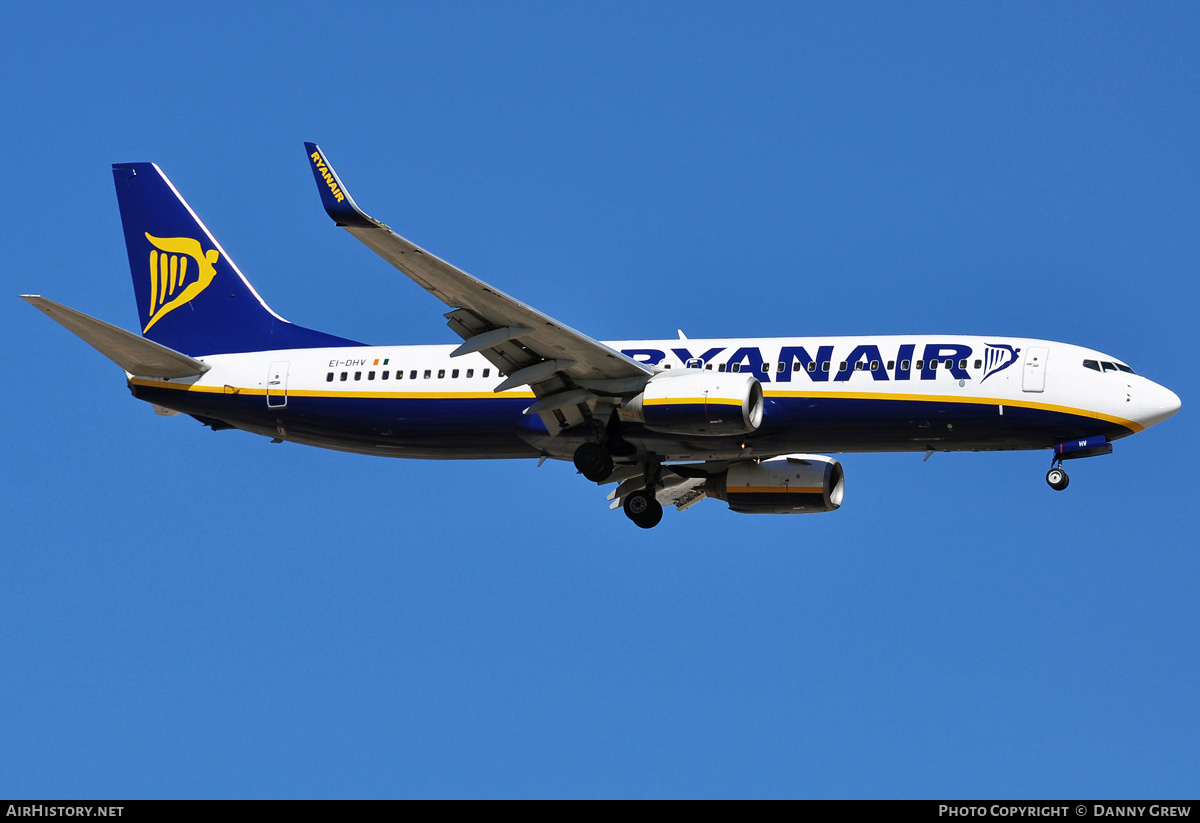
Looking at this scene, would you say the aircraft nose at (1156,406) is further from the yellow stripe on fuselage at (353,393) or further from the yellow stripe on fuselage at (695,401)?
the yellow stripe on fuselage at (353,393)

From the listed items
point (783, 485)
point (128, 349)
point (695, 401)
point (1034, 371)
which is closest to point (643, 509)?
point (783, 485)

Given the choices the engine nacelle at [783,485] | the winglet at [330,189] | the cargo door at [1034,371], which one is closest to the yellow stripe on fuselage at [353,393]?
A: the engine nacelle at [783,485]

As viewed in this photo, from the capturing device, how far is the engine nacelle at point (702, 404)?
126 feet

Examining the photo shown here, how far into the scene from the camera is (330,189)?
31891 mm

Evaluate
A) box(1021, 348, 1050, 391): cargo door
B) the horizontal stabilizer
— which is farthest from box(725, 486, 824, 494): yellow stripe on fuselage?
the horizontal stabilizer

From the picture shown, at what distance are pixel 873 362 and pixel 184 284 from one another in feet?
66.3

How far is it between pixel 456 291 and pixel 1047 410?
571 inches

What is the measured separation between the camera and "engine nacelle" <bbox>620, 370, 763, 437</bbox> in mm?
38500

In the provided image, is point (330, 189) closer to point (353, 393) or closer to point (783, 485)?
point (353, 393)

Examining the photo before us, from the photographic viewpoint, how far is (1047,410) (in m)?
39.1

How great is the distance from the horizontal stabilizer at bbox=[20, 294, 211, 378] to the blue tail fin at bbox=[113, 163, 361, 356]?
1.58 metres

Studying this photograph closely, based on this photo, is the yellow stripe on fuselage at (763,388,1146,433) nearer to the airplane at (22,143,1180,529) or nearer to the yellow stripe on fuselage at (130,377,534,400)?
the airplane at (22,143,1180,529)
